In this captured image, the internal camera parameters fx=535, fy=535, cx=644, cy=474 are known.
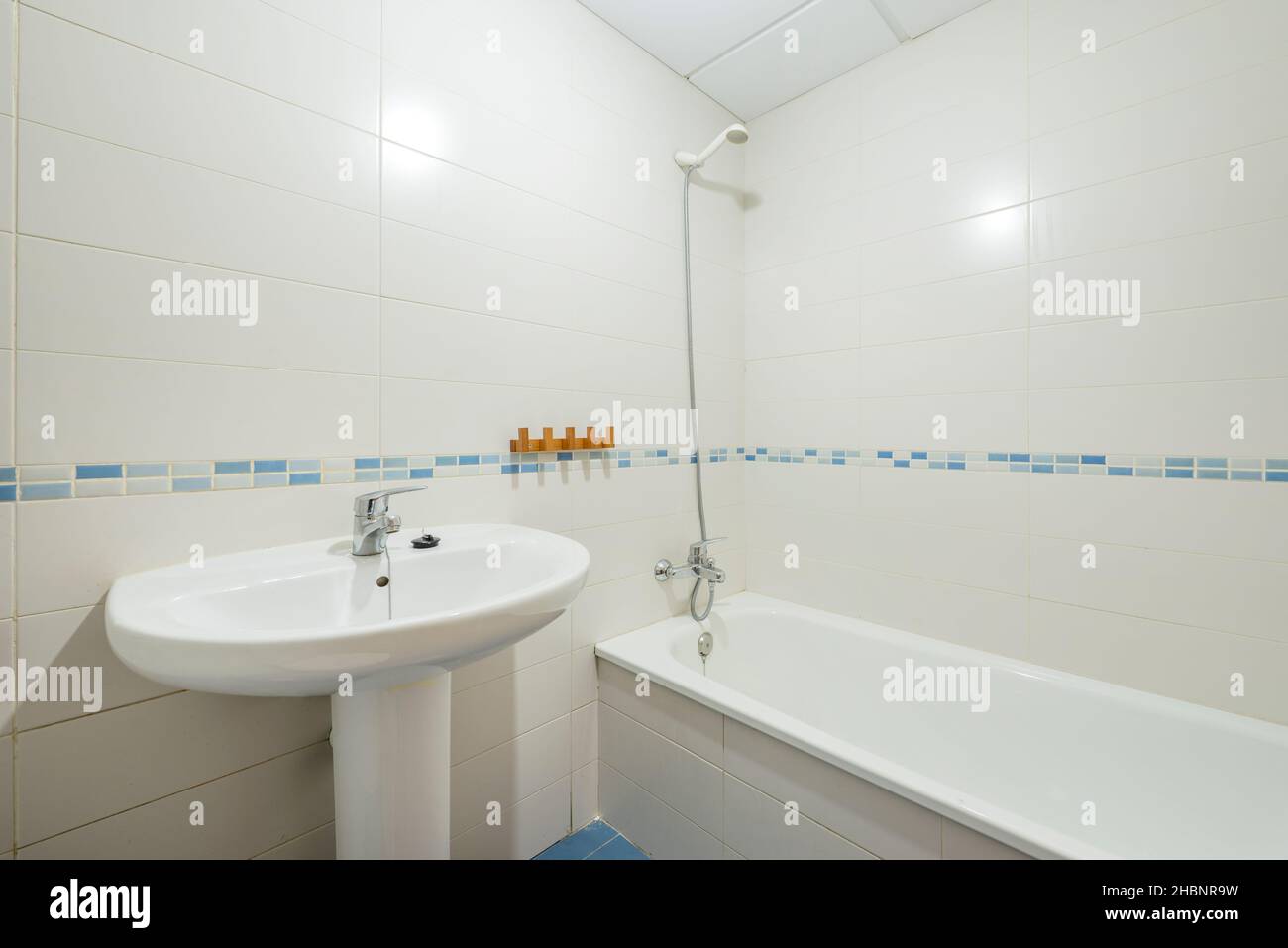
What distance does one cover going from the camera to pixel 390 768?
838 millimetres

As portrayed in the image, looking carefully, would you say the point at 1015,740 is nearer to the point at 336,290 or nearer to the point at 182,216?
the point at 336,290

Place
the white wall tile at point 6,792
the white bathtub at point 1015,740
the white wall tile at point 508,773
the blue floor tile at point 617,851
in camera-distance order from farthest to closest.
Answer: the blue floor tile at point 617,851 → the white wall tile at point 508,773 → the white bathtub at point 1015,740 → the white wall tile at point 6,792

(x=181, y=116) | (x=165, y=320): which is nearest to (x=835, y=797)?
(x=165, y=320)

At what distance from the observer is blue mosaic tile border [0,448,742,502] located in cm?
80

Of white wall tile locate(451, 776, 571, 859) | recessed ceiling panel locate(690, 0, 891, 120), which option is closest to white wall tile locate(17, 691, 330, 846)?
white wall tile locate(451, 776, 571, 859)

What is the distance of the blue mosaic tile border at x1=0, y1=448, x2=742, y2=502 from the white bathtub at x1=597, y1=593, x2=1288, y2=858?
0.62m

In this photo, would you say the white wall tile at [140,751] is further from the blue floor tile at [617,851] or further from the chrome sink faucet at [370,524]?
the blue floor tile at [617,851]

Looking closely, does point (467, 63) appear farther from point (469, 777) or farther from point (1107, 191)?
point (469, 777)

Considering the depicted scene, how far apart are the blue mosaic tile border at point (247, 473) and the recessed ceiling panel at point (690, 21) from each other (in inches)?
49.9

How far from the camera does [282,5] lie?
1000 mm

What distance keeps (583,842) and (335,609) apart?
100 cm

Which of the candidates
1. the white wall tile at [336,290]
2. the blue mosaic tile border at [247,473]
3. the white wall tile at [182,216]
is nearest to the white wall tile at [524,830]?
the white wall tile at [336,290]

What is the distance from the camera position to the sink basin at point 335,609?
Result: 603mm
